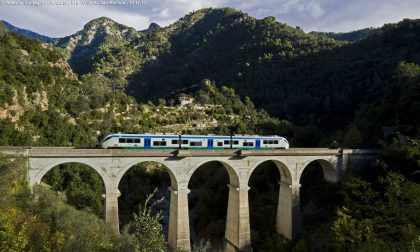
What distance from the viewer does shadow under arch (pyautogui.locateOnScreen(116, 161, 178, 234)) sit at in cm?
3994

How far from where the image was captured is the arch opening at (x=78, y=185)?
32.9 m

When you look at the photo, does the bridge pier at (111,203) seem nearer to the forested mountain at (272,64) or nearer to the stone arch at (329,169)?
the stone arch at (329,169)

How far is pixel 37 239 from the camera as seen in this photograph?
1249cm

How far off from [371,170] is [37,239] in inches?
1126

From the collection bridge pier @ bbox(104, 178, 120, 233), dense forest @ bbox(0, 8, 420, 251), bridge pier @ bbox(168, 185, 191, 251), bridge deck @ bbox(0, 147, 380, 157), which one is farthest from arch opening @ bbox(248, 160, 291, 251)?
bridge pier @ bbox(104, 178, 120, 233)

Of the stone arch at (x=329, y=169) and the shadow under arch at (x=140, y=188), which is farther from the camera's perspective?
the shadow under arch at (x=140, y=188)

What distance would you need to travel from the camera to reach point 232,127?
197 feet

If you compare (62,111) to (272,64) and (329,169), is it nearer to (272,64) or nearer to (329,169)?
(329,169)

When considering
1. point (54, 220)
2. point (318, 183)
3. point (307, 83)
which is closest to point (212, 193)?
point (318, 183)

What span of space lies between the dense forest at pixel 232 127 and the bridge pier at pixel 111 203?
5.68ft

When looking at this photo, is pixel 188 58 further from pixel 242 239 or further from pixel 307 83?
pixel 242 239

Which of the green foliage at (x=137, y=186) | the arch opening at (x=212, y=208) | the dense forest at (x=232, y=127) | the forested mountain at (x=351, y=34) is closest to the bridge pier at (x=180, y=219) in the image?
the dense forest at (x=232, y=127)

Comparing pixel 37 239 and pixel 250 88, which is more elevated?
pixel 250 88

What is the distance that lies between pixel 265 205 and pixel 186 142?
1334 cm
